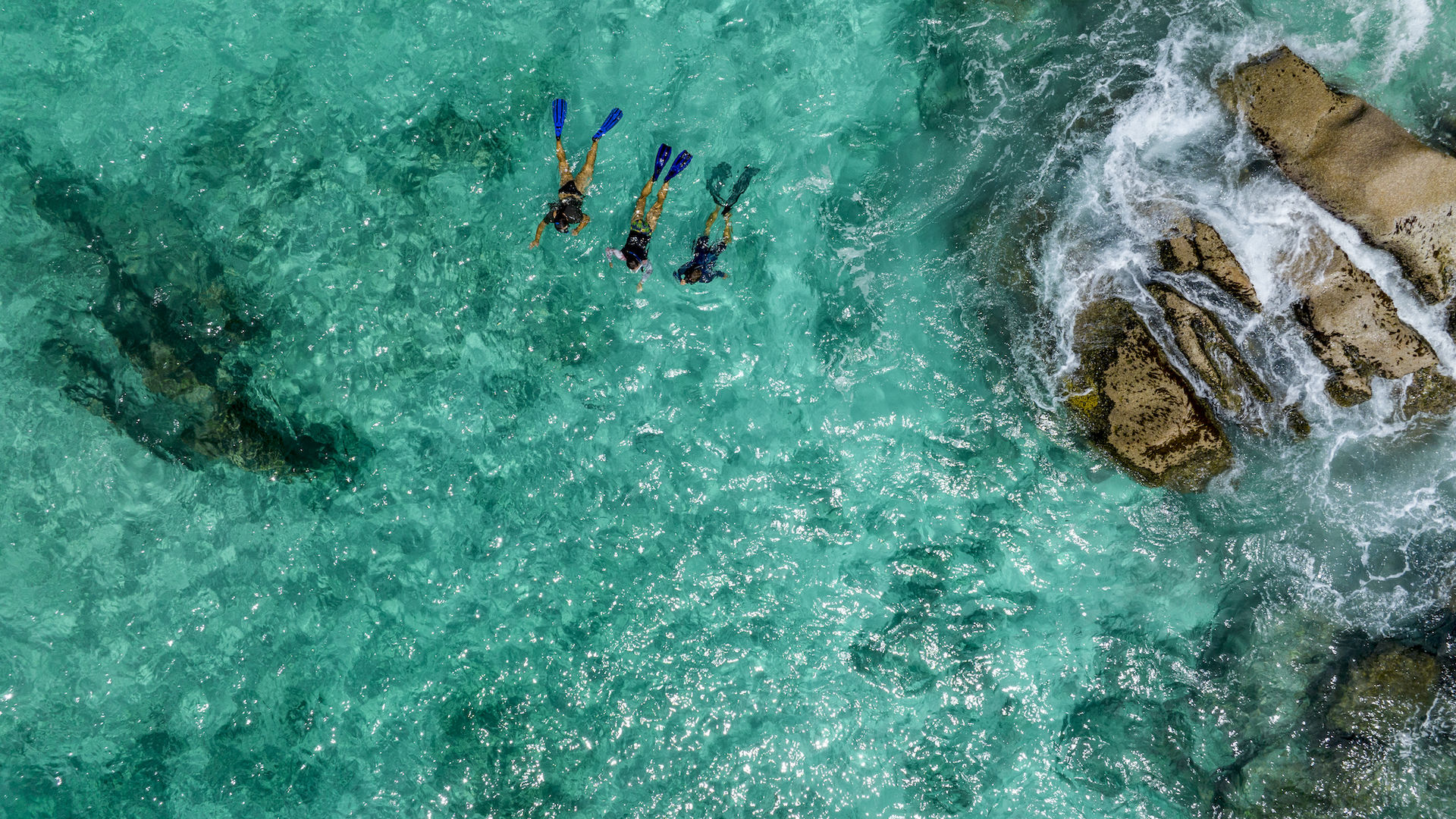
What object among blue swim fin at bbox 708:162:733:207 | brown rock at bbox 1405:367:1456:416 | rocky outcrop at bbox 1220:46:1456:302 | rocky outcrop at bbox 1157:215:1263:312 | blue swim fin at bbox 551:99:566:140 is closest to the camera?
rocky outcrop at bbox 1220:46:1456:302

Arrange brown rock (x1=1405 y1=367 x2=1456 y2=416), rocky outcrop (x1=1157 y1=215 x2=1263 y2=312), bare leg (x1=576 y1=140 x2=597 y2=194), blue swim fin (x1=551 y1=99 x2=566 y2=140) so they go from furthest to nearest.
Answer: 1. bare leg (x1=576 y1=140 x2=597 y2=194)
2. blue swim fin (x1=551 y1=99 x2=566 y2=140)
3. brown rock (x1=1405 y1=367 x2=1456 y2=416)
4. rocky outcrop (x1=1157 y1=215 x2=1263 y2=312)

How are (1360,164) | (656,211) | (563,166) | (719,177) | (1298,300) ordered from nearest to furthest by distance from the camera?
1. (1360,164)
2. (1298,300)
3. (563,166)
4. (656,211)
5. (719,177)

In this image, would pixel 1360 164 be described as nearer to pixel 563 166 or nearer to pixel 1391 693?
pixel 1391 693

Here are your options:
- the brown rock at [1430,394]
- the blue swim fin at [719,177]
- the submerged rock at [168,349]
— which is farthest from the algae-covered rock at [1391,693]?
the submerged rock at [168,349]

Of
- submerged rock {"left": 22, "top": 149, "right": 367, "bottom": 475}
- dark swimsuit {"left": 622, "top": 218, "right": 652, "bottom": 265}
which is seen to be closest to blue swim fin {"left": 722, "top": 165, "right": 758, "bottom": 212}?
dark swimsuit {"left": 622, "top": 218, "right": 652, "bottom": 265}

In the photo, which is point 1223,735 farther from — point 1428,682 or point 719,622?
point 719,622

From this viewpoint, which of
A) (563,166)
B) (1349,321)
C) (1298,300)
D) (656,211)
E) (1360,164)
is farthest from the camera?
(656,211)

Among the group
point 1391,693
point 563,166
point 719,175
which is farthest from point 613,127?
point 1391,693

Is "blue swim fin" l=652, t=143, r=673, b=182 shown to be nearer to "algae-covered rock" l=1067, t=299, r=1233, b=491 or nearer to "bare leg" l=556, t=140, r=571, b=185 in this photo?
"bare leg" l=556, t=140, r=571, b=185
